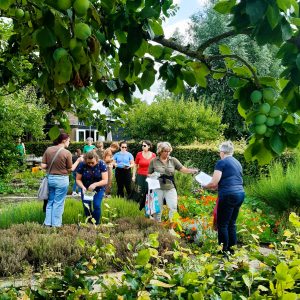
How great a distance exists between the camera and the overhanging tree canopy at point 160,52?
54.7 inches

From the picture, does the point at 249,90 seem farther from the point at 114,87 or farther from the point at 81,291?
the point at 81,291

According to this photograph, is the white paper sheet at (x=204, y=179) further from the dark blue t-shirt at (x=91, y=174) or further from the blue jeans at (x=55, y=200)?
the blue jeans at (x=55, y=200)

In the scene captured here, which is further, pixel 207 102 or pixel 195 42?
pixel 195 42

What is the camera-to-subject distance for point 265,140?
1690 millimetres

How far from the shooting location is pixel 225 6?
160 centimetres

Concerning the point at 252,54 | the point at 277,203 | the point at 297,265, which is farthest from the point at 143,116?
the point at 297,265

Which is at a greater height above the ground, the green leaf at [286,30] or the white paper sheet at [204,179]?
the green leaf at [286,30]

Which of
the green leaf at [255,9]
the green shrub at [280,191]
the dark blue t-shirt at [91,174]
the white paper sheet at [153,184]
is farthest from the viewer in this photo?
the green shrub at [280,191]

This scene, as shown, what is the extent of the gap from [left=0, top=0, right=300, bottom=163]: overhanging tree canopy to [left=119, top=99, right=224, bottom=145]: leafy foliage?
22624mm

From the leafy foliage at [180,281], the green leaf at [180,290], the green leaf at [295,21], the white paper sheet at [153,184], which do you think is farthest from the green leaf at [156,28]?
the white paper sheet at [153,184]

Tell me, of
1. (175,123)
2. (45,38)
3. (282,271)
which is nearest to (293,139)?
(282,271)

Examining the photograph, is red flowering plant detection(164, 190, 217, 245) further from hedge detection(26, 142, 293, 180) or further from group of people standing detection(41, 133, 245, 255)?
hedge detection(26, 142, 293, 180)

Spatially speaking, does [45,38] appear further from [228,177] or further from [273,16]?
[228,177]

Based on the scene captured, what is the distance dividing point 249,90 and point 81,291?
4.05ft
